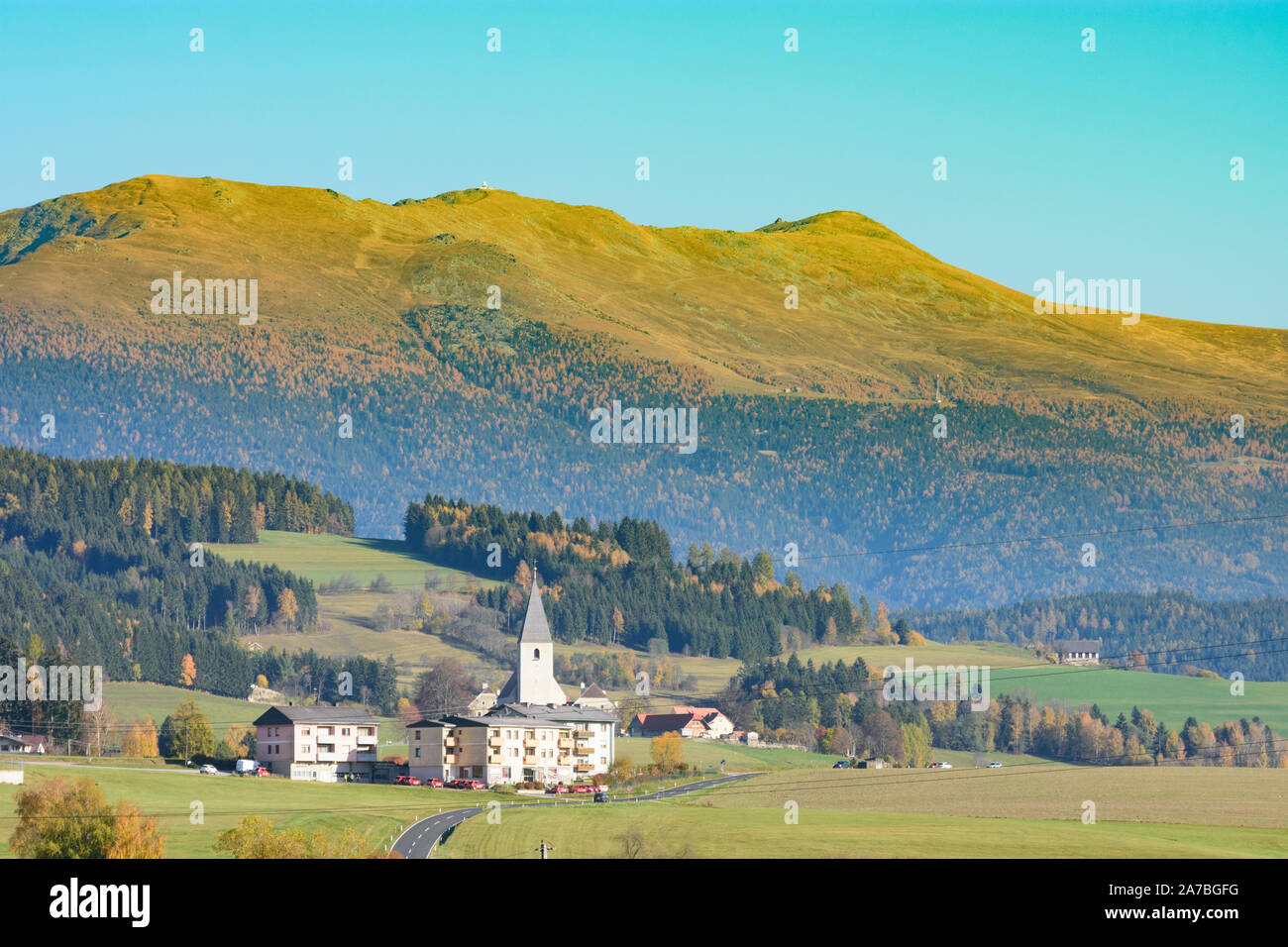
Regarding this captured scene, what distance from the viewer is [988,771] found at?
558ft

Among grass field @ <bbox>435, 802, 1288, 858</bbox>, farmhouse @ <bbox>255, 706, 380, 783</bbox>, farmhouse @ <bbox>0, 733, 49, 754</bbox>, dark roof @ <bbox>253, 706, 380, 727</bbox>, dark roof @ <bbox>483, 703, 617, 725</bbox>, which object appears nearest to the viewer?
grass field @ <bbox>435, 802, 1288, 858</bbox>

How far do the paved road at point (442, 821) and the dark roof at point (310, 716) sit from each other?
26533 mm

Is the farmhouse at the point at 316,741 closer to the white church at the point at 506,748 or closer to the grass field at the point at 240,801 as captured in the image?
the white church at the point at 506,748

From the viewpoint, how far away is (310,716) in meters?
168

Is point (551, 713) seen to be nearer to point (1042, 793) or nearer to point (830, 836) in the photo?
point (1042, 793)

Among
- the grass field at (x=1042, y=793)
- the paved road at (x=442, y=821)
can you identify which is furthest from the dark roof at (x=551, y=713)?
the paved road at (x=442, y=821)

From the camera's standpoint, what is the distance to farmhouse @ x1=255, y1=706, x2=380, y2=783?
164250 millimetres

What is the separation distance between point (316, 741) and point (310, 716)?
2245mm

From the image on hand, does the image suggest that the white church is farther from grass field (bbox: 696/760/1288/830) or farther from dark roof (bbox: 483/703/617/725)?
grass field (bbox: 696/760/1288/830)

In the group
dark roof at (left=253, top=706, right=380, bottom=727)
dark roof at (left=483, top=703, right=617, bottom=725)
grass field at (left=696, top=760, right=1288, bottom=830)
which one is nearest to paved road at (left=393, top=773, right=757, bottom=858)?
grass field at (left=696, top=760, right=1288, bottom=830)
